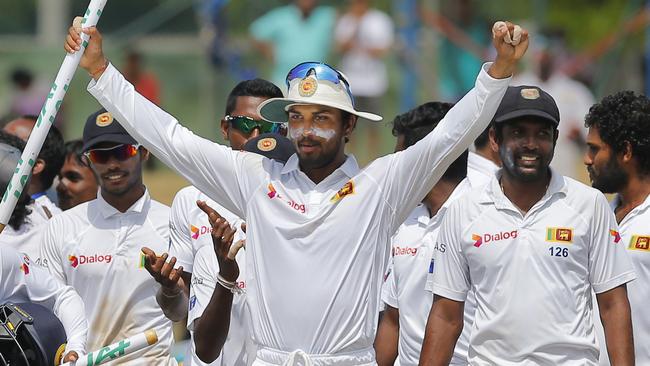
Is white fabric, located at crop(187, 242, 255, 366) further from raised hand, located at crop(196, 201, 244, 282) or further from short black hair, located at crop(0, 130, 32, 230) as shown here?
short black hair, located at crop(0, 130, 32, 230)

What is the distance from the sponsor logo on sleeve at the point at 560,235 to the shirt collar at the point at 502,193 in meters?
0.21

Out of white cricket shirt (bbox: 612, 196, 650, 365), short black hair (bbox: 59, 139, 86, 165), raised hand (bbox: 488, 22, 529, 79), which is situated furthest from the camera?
short black hair (bbox: 59, 139, 86, 165)

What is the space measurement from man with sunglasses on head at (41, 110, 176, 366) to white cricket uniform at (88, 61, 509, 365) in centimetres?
181

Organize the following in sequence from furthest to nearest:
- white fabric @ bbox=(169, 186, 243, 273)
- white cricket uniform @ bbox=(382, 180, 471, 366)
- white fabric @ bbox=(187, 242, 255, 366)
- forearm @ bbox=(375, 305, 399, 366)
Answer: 1. forearm @ bbox=(375, 305, 399, 366)
2. white fabric @ bbox=(169, 186, 243, 273)
3. white cricket uniform @ bbox=(382, 180, 471, 366)
4. white fabric @ bbox=(187, 242, 255, 366)

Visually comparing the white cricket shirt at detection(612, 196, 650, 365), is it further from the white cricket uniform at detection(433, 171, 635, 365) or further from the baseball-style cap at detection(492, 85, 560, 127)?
the baseball-style cap at detection(492, 85, 560, 127)

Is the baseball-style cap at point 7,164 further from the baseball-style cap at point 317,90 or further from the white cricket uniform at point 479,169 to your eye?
the white cricket uniform at point 479,169

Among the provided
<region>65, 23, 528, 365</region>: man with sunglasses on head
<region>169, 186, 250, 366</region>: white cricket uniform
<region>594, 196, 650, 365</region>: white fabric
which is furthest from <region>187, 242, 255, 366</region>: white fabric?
<region>594, 196, 650, 365</region>: white fabric

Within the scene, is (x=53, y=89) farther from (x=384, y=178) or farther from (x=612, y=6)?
(x=612, y=6)

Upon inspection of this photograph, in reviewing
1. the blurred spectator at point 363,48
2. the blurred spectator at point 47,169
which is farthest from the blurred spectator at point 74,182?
the blurred spectator at point 363,48

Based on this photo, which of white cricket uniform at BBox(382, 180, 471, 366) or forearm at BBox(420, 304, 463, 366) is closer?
forearm at BBox(420, 304, 463, 366)

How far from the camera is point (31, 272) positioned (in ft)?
24.1

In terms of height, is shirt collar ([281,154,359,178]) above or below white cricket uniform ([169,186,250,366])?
above

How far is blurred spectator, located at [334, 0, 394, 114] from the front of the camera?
16.9m

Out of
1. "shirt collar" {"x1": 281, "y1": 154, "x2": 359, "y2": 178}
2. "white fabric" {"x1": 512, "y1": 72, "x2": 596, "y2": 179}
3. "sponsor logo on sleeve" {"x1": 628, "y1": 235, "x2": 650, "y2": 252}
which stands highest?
"white fabric" {"x1": 512, "y1": 72, "x2": 596, "y2": 179}
